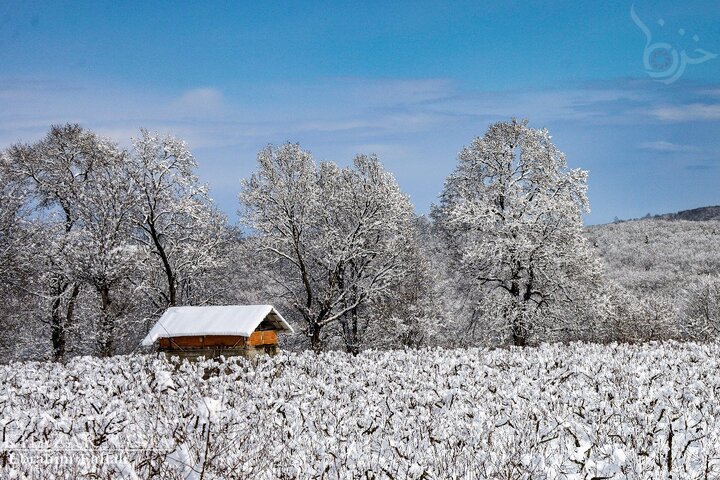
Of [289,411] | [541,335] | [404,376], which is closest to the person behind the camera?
[289,411]

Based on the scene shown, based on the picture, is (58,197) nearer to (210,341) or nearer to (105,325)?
(105,325)

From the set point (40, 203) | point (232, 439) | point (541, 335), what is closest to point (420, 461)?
point (232, 439)

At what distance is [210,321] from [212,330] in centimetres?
55

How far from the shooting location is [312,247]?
3178 cm

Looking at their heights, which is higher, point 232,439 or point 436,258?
point 436,258

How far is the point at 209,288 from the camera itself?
36781 millimetres

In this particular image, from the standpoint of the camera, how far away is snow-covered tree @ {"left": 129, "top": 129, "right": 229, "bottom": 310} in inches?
1157

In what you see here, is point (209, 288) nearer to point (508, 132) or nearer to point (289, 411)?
point (508, 132)

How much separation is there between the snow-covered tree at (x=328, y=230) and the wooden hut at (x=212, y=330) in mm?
8287

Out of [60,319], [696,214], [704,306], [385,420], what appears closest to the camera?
→ [385,420]

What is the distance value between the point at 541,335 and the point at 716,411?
16636mm

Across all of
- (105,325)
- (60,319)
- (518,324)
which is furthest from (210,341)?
(60,319)

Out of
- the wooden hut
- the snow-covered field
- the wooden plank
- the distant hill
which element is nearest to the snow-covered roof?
the wooden hut

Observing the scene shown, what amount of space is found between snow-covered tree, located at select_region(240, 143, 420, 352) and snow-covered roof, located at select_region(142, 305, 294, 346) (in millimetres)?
8348
